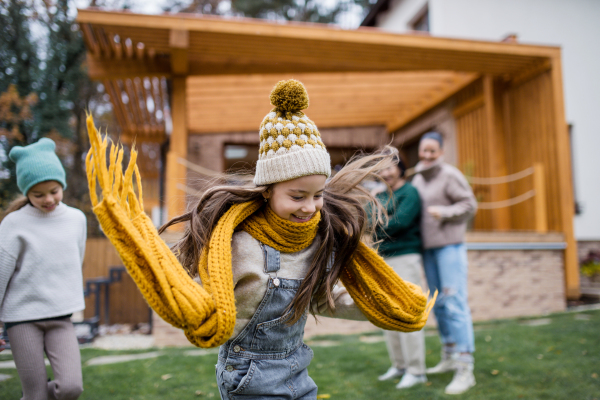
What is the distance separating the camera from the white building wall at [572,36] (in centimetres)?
998

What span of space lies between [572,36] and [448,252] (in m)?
9.93

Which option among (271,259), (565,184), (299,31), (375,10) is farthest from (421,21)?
(271,259)

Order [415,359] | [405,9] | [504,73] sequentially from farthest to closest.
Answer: [405,9], [504,73], [415,359]

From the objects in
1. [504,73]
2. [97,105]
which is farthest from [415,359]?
[97,105]

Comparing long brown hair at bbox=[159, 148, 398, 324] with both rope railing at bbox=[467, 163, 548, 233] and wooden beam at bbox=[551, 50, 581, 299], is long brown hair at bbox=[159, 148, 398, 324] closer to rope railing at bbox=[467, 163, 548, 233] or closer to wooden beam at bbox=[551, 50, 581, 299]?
rope railing at bbox=[467, 163, 548, 233]

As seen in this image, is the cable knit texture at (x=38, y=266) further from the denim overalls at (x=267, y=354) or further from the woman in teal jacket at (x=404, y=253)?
the woman in teal jacket at (x=404, y=253)

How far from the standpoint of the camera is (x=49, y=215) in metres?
2.67

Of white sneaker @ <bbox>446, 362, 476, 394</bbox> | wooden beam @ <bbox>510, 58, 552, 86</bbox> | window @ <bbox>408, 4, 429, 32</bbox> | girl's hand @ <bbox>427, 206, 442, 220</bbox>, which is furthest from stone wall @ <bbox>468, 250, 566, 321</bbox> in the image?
window @ <bbox>408, 4, 429, 32</bbox>

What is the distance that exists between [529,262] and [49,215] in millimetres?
6693

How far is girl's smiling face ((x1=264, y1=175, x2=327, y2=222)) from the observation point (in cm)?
161

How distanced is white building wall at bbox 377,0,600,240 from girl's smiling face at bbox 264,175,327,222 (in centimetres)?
1007

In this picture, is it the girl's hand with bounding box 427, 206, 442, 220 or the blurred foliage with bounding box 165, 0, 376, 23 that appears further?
the blurred foliage with bounding box 165, 0, 376, 23

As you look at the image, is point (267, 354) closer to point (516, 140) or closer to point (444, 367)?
point (444, 367)

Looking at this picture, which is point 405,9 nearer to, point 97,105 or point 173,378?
point 97,105
